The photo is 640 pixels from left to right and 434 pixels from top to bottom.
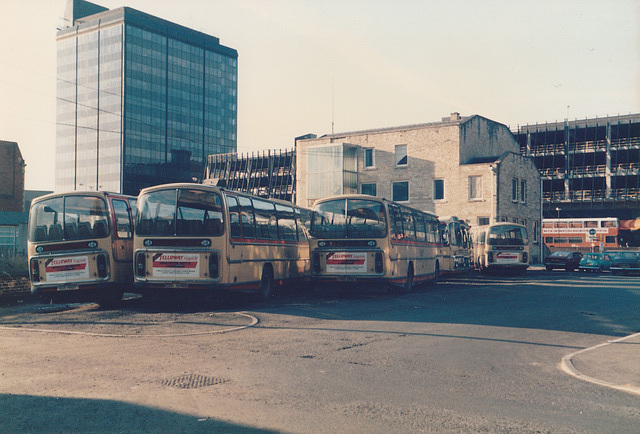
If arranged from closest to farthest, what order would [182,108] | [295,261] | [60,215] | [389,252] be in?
[60,215]
[389,252]
[295,261]
[182,108]

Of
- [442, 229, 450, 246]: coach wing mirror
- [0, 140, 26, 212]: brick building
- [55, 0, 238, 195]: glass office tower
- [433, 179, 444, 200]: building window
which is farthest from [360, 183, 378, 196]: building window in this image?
[55, 0, 238, 195]: glass office tower

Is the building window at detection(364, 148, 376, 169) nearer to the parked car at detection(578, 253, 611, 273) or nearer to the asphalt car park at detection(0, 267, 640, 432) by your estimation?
the parked car at detection(578, 253, 611, 273)

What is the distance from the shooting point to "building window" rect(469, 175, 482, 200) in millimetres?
47156

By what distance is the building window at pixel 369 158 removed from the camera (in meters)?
52.4

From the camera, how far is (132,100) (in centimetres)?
10388

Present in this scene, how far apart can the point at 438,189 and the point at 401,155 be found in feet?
14.4

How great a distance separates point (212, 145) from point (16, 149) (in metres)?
69.9

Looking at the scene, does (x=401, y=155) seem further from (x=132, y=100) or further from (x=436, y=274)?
(x=132, y=100)

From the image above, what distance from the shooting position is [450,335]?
11016mm

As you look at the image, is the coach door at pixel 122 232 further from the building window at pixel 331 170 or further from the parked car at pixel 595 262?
the building window at pixel 331 170

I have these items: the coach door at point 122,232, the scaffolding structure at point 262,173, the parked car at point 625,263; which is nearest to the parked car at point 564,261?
the parked car at point 625,263

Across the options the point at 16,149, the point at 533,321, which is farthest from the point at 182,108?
the point at 533,321

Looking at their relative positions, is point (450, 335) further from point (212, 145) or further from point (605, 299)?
point (212, 145)

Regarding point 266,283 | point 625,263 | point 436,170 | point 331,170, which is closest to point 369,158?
point 331,170
